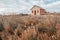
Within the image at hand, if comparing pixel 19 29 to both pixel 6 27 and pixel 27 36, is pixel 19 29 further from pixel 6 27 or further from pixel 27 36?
pixel 27 36

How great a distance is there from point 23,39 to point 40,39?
2.92ft

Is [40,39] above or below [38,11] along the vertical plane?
above

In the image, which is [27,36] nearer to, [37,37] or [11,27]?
[37,37]

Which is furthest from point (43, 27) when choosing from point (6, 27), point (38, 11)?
point (38, 11)

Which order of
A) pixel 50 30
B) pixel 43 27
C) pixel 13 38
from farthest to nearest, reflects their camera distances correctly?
pixel 43 27 → pixel 50 30 → pixel 13 38

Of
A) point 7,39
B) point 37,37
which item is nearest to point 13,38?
point 7,39

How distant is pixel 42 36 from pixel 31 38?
0.56 meters

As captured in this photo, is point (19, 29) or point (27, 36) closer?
point (27, 36)

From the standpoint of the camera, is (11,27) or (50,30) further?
(11,27)

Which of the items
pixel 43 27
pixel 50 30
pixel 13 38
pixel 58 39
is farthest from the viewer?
pixel 43 27

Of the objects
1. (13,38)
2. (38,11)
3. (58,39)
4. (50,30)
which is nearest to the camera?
(58,39)

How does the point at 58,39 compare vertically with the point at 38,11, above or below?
above

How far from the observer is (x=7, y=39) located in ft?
39.1

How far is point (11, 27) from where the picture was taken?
53.3 feet
